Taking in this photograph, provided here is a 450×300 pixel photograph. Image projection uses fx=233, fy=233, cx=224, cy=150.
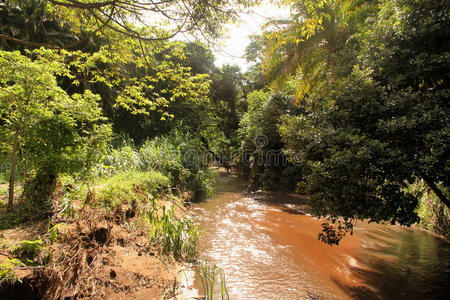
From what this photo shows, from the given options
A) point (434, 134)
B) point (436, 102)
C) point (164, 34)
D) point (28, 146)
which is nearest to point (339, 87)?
point (436, 102)

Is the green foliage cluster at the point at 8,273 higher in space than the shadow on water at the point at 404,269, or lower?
higher

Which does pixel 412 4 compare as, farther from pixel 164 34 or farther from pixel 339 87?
pixel 164 34

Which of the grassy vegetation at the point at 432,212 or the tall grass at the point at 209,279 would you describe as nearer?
the tall grass at the point at 209,279

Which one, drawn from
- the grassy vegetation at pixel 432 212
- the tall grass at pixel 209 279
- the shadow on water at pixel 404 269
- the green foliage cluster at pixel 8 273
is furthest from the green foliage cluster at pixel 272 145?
the green foliage cluster at pixel 8 273

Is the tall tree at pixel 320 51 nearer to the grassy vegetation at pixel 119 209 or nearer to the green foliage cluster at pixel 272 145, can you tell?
the green foliage cluster at pixel 272 145

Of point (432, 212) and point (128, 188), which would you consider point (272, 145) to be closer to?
point (432, 212)

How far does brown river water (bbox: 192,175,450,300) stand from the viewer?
13.3ft

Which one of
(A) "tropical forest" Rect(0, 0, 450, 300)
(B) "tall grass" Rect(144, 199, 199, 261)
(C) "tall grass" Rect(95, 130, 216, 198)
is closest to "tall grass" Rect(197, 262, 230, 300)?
(A) "tropical forest" Rect(0, 0, 450, 300)

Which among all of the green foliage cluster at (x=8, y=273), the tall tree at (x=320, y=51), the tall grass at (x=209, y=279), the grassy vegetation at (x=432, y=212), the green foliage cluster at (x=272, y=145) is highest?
the tall tree at (x=320, y=51)

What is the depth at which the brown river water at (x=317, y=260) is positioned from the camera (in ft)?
13.3

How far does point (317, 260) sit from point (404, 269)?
1.66 meters

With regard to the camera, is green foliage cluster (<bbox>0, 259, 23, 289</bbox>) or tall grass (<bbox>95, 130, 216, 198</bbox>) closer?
green foliage cluster (<bbox>0, 259, 23, 289</bbox>)

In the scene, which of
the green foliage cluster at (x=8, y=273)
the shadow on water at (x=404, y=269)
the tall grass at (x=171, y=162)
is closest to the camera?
the green foliage cluster at (x=8, y=273)

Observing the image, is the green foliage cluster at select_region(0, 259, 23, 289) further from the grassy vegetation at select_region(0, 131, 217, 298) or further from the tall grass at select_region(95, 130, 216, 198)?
the tall grass at select_region(95, 130, 216, 198)
